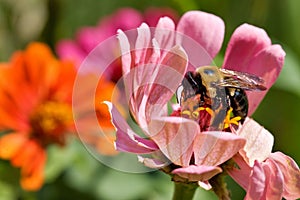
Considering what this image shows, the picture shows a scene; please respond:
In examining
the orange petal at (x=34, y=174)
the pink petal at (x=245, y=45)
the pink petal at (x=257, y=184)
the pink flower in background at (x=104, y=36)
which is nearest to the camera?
the pink petal at (x=257, y=184)

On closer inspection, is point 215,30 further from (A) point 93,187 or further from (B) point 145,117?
(A) point 93,187

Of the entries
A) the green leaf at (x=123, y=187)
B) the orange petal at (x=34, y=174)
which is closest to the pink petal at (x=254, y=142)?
the orange petal at (x=34, y=174)

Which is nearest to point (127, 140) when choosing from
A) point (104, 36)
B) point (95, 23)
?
point (104, 36)

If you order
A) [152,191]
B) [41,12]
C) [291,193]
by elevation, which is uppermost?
[291,193]

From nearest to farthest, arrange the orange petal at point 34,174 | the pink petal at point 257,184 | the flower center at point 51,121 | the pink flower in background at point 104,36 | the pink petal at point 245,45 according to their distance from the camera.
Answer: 1. the pink petal at point 257,184
2. the pink petal at point 245,45
3. the orange petal at point 34,174
4. the flower center at point 51,121
5. the pink flower in background at point 104,36

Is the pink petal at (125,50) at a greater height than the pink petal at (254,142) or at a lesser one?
greater

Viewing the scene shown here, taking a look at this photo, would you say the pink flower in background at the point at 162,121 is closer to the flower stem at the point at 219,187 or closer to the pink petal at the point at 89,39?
the flower stem at the point at 219,187

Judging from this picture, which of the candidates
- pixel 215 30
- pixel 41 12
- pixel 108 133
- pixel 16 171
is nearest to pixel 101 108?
pixel 108 133
